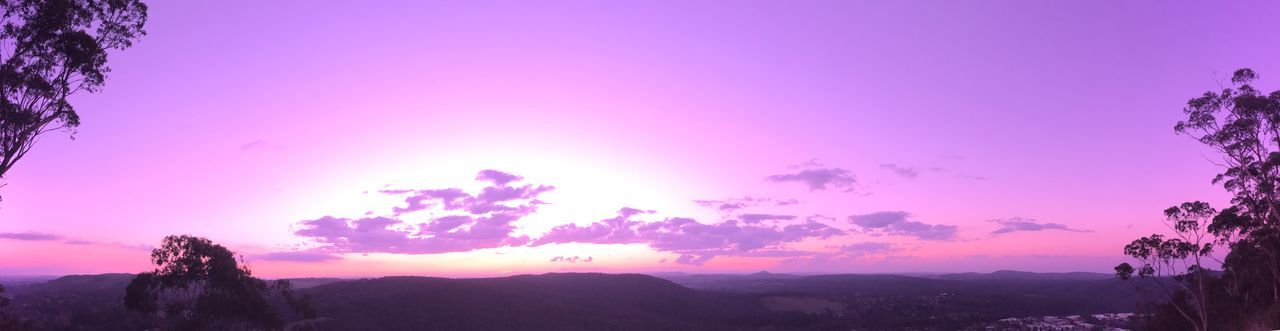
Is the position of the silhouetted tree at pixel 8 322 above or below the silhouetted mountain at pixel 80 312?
above

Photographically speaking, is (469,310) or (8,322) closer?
(8,322)

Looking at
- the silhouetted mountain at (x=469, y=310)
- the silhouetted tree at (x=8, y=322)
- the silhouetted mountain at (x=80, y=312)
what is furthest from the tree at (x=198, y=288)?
the silhouetted mountain at (x=469, y=310)

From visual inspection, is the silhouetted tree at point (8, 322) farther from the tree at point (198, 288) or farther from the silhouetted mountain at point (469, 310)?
the silhouetted mountain at point (469, 310)

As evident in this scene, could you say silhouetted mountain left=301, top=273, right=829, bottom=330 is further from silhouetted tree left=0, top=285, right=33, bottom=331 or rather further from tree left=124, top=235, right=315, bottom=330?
silhouetted tree left=0, top=285, right=33, bottom=331

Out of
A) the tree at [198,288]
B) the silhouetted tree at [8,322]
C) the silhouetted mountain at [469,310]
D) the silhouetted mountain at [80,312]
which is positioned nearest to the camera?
the silhouetted tree at [8,322]

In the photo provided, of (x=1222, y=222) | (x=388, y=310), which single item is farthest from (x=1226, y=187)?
(x=388, y=310)

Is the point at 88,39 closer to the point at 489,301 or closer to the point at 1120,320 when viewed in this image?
the point at 489,301

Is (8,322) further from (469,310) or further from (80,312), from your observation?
(469,310)

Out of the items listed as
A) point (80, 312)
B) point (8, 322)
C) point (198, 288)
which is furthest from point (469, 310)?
point (8, 322)

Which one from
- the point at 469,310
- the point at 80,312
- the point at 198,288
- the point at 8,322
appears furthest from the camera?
the point at 469,310
